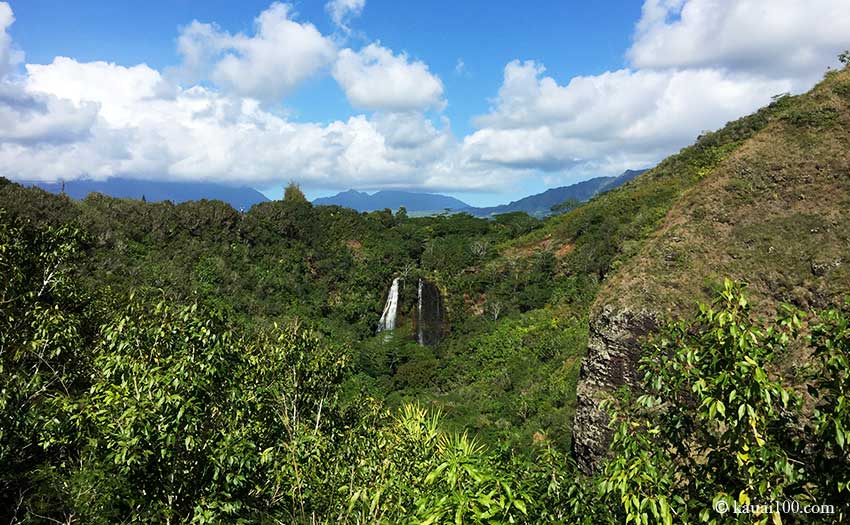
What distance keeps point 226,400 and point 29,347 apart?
3.67 metres

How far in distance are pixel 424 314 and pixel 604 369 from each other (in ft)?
99.6

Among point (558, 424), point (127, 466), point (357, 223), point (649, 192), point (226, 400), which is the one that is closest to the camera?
point (127, 466)

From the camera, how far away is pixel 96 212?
125 ft

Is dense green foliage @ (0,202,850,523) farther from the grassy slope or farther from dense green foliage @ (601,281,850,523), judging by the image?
the grassy slope

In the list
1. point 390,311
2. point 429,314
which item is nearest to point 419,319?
point 429,314

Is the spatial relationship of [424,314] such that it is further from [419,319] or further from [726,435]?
[726,435]

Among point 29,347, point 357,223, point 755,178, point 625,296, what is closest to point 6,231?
point 29,347

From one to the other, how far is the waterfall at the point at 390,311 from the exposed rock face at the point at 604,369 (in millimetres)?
30114

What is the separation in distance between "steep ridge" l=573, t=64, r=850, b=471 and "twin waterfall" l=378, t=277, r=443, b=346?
91.3 ft

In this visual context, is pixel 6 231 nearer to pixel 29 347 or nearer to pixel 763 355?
pixel 29 347

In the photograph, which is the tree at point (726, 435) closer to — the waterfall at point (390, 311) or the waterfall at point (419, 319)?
the waterfall at point (419, 319)

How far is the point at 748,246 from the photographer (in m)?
16.6

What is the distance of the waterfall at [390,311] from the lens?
4650 cm

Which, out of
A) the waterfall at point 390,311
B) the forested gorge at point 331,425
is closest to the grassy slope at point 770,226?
the forested gorge at point 331,425
